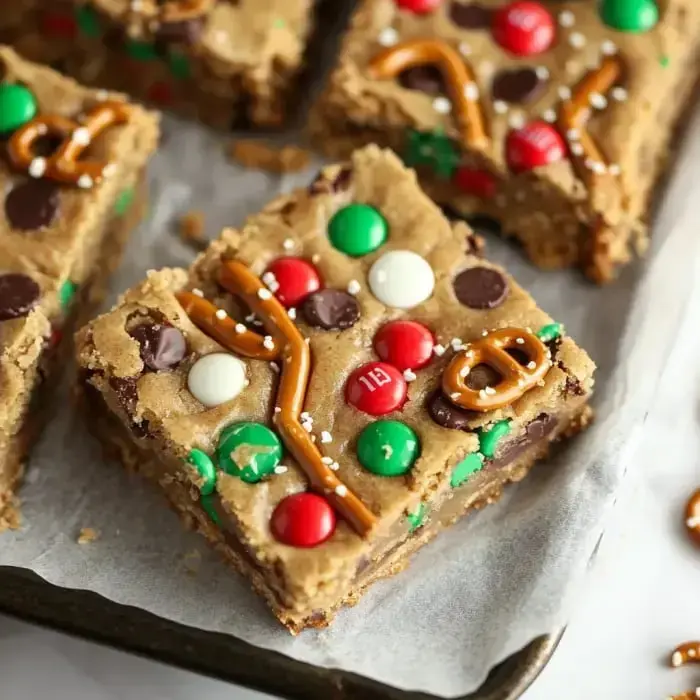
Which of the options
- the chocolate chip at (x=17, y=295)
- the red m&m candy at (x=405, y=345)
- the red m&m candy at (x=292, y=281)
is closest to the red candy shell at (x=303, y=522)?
the red m&m candy at (x=405, y=345)

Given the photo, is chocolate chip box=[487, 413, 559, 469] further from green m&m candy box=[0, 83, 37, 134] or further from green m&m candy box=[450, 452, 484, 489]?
green m&m candy box=[0, 83, 37, 134]

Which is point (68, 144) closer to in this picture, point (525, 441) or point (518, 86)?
point (518, 86)

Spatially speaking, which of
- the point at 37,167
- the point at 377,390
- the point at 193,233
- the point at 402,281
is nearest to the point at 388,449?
the point at 377,390

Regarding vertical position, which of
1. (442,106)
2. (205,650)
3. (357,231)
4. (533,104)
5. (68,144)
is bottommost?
(205,650)

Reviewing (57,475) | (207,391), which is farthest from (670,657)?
(57,475)

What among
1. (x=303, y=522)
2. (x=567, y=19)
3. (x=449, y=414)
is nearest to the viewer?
(x=303, y=522)

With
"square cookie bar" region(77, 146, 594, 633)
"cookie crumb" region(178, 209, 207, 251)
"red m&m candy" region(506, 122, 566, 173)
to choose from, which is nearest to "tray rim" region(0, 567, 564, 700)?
"square cookie bar" region(77, 146, 594, 633)

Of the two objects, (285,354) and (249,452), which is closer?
(249,452)
